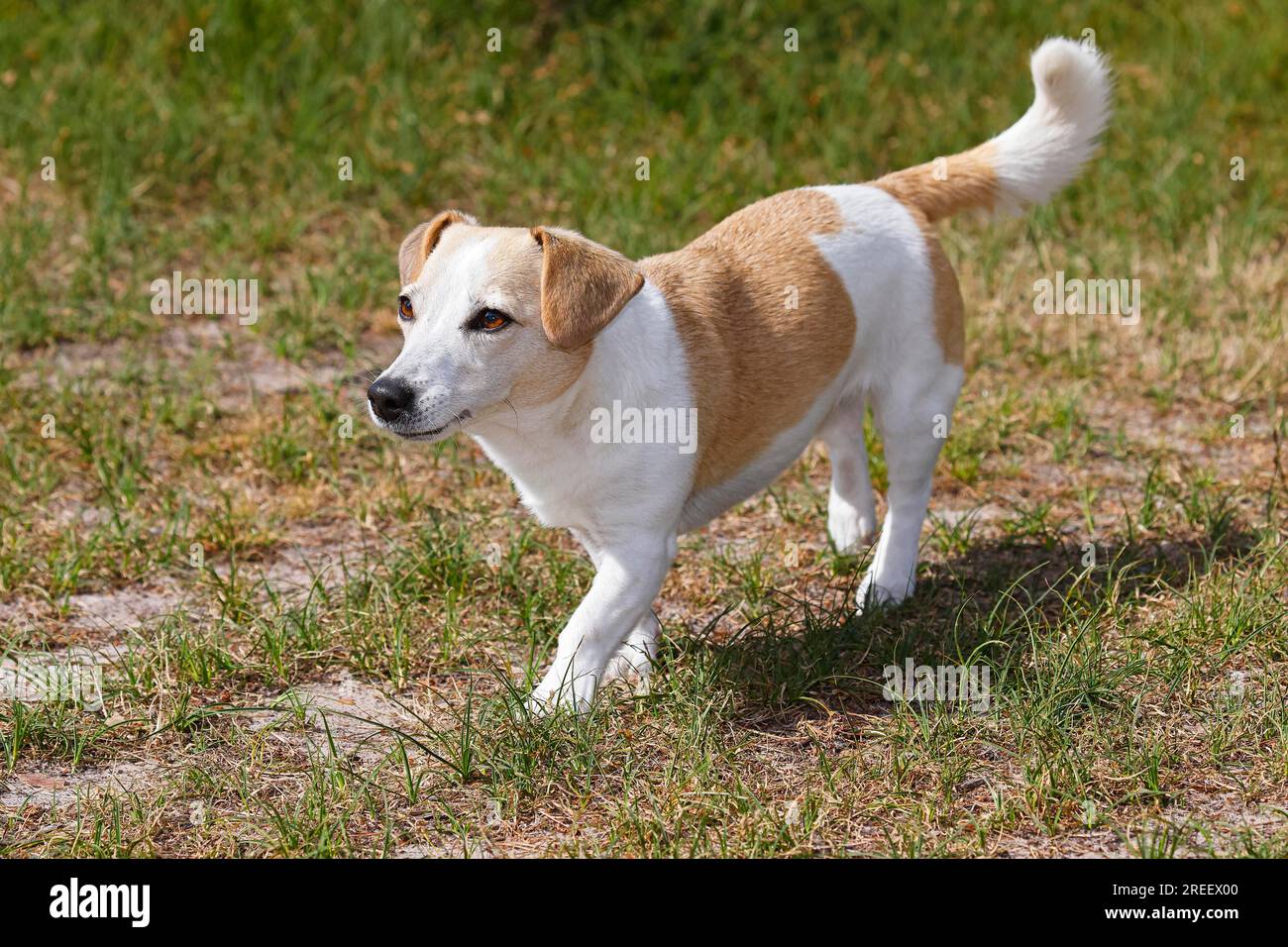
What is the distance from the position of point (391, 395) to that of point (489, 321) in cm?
31

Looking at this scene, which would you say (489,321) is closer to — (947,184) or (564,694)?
(564,694)

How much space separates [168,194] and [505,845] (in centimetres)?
478

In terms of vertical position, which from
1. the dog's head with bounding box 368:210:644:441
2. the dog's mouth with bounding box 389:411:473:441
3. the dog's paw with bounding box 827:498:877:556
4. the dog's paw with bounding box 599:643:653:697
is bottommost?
the dog's paw with bounding box 599:643:653:697

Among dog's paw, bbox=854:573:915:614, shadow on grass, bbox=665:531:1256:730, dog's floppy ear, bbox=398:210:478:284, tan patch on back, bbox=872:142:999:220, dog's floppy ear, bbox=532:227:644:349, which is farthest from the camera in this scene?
tan patch on back, bbox=872:142:999:220

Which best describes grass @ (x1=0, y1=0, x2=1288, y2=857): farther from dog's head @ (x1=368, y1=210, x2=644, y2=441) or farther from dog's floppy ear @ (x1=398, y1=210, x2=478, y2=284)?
dog's floppy ear @ (x1=398, y1=210, x2=478, y2=284)

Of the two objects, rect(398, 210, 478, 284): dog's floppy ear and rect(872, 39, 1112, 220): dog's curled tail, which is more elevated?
rect(872, 39, 1112, 220): dog's curled tail

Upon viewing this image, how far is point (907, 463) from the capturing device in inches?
188

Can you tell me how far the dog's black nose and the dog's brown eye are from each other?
24 cm

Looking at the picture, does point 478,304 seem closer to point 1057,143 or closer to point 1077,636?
point 1077,636

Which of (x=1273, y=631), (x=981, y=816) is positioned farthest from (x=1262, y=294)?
(x=981, y=816)

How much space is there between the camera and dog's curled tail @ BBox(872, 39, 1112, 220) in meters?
4.82

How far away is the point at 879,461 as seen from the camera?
18.2 ft

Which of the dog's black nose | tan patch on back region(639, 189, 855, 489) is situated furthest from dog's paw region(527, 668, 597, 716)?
the dog's black nose

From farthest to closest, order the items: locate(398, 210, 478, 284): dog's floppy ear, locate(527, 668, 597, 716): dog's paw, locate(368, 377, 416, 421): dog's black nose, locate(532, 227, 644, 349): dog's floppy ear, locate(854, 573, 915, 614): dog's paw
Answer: locate(854, 573, 915, 614): dog's paw, locate(398, 210, 478, 284): dog's floppy ear, locate(527, 668, 597, 716): dog's paw, locate(532, 227, 644, 349): dog's floppy ear, locate(368, 377, 416, 421): dog's black nose
